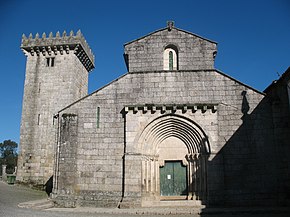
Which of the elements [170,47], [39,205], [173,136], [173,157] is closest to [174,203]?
[173,157]

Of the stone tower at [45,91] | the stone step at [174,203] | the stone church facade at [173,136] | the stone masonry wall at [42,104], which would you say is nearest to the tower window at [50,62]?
the stone tower at [45,91]

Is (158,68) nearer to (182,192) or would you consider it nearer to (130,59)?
(130,59)

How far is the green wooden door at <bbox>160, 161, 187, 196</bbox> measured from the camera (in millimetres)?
11914

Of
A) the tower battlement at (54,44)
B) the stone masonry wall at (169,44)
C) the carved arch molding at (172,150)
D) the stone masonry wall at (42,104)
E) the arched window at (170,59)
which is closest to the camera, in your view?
the carved arch molding at (172,150)

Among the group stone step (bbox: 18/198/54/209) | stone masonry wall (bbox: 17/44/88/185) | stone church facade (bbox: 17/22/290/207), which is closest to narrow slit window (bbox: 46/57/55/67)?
stone masonry wall (bbox: 17/44/88/185)

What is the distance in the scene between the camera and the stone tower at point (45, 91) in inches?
723

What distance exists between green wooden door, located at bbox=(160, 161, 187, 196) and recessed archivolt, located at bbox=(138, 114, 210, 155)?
848 millimetres

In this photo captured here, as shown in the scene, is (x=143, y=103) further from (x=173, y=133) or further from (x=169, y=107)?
(x=173, y=133)

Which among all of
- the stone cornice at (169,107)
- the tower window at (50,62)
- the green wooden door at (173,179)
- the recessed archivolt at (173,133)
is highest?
the tower window at (50,62)

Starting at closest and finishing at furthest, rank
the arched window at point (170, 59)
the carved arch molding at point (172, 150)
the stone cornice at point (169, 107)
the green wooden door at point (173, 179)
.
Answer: the carved arch molding at point (172, 150), the stone cornice at point (169, 107), the green wooden door at point (173, 179), the arched window at point (170, 59)

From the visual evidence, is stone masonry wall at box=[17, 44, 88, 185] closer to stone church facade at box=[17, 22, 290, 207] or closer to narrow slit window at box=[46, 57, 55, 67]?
narrow slit window at box=[46, 57, 55, 67]

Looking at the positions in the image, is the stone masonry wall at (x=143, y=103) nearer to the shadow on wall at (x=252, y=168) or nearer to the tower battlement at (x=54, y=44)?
the shadow on wall at (x=252, y=168)

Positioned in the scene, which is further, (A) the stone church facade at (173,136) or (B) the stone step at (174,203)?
(A) the stone church facade at (173,136)

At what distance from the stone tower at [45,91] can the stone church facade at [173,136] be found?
696cm
